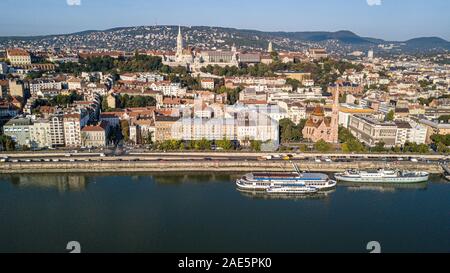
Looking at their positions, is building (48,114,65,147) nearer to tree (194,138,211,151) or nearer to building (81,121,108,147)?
building (81,121,108,147)

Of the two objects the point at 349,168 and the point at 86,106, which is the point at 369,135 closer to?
the point at 349,168

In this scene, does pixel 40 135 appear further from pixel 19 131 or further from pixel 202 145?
pixel 202 145

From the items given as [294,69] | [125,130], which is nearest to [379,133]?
[125,130]

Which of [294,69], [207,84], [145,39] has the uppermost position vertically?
[145,39]

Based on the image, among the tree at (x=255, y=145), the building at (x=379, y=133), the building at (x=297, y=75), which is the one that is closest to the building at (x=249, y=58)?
the building at (x=297, y=75)

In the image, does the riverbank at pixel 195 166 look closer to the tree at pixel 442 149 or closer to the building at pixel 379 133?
the tree at pixel 442 149

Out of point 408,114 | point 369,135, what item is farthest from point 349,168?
point 408,114

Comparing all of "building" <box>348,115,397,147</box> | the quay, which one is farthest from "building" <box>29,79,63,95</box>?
"building" <box>348,115,397,147</box>
